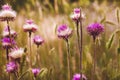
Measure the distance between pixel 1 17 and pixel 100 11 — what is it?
5.56ft

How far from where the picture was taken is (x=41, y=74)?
171 cm

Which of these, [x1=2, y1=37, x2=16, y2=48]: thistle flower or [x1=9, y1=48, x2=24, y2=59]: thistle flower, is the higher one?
[x1=2, y1=37, x2=16, y2=48]: thistle flower

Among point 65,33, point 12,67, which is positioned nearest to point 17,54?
point 12,67

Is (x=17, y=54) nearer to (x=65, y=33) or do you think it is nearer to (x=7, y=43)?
(x=7, y=43)

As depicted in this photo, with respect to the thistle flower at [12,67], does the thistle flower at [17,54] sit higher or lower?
higher

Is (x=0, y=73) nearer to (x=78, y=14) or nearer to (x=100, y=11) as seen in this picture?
(x=78, y=14)

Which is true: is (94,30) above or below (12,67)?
above

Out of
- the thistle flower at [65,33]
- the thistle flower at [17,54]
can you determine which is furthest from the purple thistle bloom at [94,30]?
the thistle flower at [17,54]

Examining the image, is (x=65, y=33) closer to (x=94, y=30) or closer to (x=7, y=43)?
(x=94, y=30)

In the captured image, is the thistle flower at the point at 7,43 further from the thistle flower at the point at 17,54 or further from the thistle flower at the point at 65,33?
the thistle flower at the point at 65,33

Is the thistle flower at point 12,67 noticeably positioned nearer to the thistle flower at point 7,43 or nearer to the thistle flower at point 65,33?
the thistle flower at point 7,43

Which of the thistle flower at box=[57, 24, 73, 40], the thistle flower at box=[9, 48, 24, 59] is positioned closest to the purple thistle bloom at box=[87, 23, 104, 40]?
the thistle flower at box=[57, 24, 73, 40]

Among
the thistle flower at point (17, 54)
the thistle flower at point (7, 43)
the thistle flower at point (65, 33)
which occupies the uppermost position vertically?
the thistle flower at point (65, 33)

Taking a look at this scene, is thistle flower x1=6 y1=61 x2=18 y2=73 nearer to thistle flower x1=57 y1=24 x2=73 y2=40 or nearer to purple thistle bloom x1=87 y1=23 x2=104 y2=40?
thistle flower x1=57 y1=24 x2=73 y2=40
